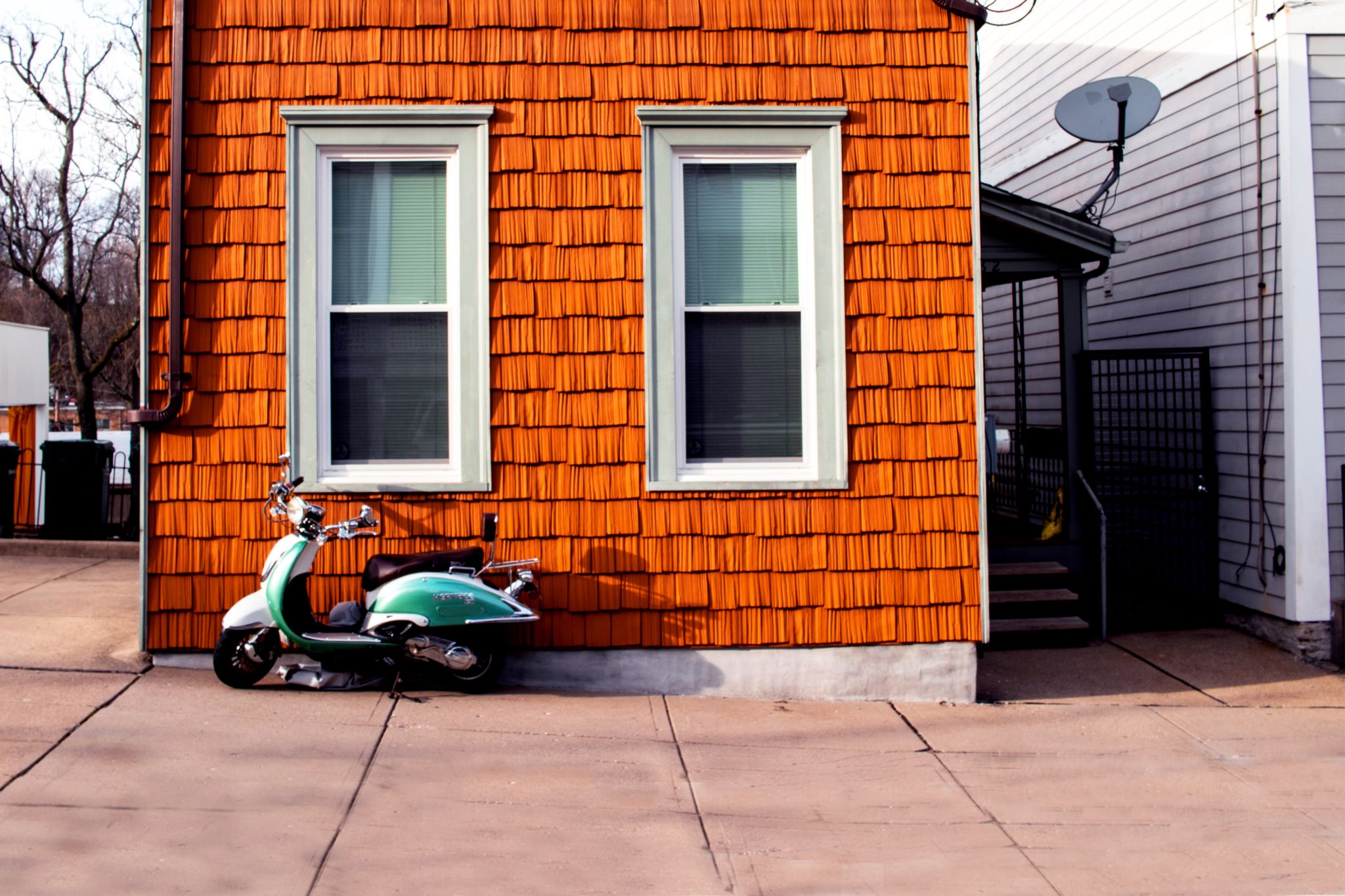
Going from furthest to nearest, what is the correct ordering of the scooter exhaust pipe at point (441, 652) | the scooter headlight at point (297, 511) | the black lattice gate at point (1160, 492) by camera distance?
the black lattice gate at point (1160, 492) < the scooter exhaust pipe at point (441, 652) < the scooter headlight at point (297, 511)

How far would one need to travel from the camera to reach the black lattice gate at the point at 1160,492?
29.0ft

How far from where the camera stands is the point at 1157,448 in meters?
8.99

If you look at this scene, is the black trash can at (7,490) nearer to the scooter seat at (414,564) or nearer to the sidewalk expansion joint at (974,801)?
the scooter seat at (414,564)

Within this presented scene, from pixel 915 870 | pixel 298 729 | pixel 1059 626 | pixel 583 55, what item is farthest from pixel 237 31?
pixel 1059 626

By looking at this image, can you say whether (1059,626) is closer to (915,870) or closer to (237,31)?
(915,870)

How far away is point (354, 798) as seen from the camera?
16.1 feet

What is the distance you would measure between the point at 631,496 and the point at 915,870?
8.94 feet

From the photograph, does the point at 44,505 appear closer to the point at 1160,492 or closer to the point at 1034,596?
the point at 1034,596

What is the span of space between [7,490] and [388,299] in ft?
20.0

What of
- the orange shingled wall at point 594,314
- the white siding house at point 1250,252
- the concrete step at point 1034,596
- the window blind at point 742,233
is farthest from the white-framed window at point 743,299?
the white siding house at point 1250,252

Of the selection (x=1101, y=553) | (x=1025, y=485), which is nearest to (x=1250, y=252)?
(x=1101, y=553)

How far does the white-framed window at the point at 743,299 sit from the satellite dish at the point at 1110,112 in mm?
2941

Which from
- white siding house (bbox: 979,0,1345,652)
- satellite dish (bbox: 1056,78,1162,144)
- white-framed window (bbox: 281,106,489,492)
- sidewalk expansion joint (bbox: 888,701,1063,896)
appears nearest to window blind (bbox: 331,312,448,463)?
white-framed window (bbox: 281,106,489,492)

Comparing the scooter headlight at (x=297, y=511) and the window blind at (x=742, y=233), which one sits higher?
the window blind at (x=742, y=233)
